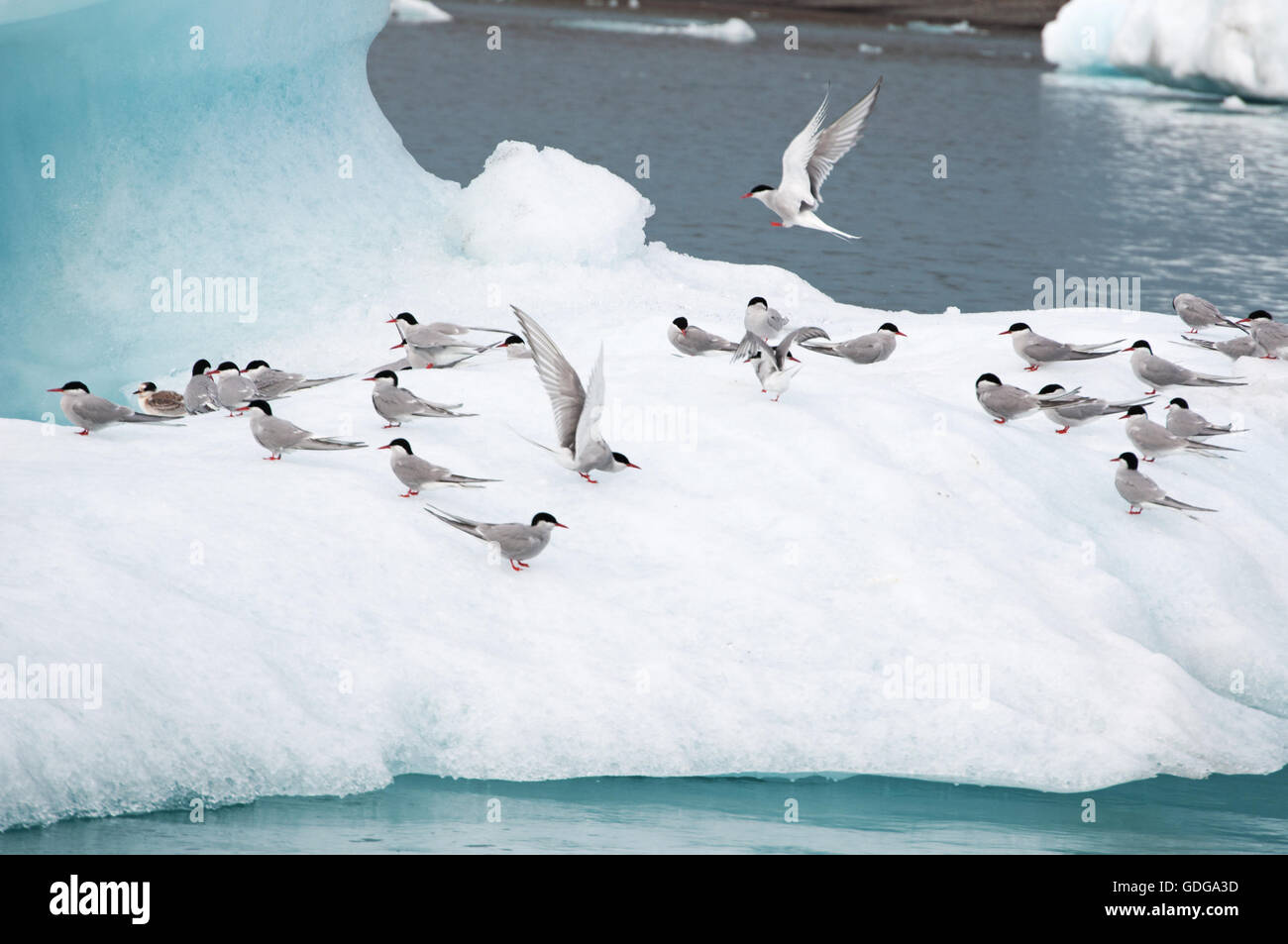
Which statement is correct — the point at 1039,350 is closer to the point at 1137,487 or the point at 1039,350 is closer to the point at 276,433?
the point at 1137,487

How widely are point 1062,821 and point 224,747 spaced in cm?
430

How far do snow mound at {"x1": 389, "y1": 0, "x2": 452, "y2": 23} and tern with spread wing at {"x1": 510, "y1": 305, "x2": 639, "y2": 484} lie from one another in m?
74.5

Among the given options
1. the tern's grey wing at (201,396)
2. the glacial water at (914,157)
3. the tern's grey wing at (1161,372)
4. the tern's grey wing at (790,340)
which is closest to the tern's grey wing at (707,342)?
the tern's grey wing at (790,340)

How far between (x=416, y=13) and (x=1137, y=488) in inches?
3163

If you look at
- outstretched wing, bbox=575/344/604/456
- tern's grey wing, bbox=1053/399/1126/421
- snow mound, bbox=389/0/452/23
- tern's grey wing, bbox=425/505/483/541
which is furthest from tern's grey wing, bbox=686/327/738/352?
snow mound, bbox=389/0/452/23

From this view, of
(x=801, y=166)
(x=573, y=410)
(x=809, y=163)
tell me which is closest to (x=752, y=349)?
(x=573, y=410)

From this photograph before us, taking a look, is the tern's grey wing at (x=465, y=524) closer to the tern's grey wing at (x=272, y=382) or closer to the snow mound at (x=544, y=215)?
the tern's grey wing at (x=272, y=382)

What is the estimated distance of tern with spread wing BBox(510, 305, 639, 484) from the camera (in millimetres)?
8172

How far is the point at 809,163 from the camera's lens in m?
12.6

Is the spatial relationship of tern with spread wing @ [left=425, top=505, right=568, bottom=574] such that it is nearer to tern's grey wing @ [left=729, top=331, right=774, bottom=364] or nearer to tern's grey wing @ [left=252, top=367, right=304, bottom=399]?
tern's grey wing @ [left=729, top=331, right=774, bottom=364]

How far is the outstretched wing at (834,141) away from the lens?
39.2 feet

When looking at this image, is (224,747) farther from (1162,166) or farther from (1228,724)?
(1162,166)

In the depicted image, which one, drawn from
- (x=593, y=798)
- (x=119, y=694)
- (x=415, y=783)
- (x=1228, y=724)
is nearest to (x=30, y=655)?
(x=119, y=694)

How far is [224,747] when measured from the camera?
664 cm
